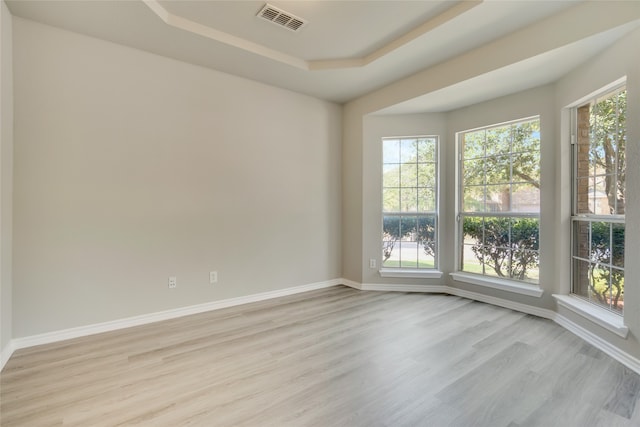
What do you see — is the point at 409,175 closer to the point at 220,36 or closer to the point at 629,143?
the point at 629,143

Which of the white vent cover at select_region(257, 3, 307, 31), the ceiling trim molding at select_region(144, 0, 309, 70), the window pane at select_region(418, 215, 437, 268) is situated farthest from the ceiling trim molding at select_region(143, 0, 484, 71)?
the window pane at select_region(418, 215, 437, 268)

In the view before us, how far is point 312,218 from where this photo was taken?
4.24 meters

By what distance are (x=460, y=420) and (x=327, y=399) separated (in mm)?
733

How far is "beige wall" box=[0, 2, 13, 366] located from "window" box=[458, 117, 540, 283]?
4.53 m

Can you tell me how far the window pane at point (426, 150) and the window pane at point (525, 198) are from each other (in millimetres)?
1087

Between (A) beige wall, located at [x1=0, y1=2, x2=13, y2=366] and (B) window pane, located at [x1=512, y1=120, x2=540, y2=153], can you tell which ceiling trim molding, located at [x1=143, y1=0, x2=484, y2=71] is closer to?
(A) beige wall, located at [x1=0, y1=2, x2=13, y2=366]

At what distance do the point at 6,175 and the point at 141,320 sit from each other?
1610mm

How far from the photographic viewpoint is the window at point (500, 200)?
3373 millimetres

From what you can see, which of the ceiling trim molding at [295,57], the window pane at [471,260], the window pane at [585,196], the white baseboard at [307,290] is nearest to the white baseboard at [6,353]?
the white baseboard at [307,290]

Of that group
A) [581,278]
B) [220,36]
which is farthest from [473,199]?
[220,36]

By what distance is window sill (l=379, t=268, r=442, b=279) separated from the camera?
13.5 ft

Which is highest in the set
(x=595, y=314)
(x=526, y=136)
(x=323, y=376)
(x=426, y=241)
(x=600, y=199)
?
(x=526, y=136)

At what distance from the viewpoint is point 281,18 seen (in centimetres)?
261

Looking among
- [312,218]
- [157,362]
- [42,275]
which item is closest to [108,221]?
[42,275]
